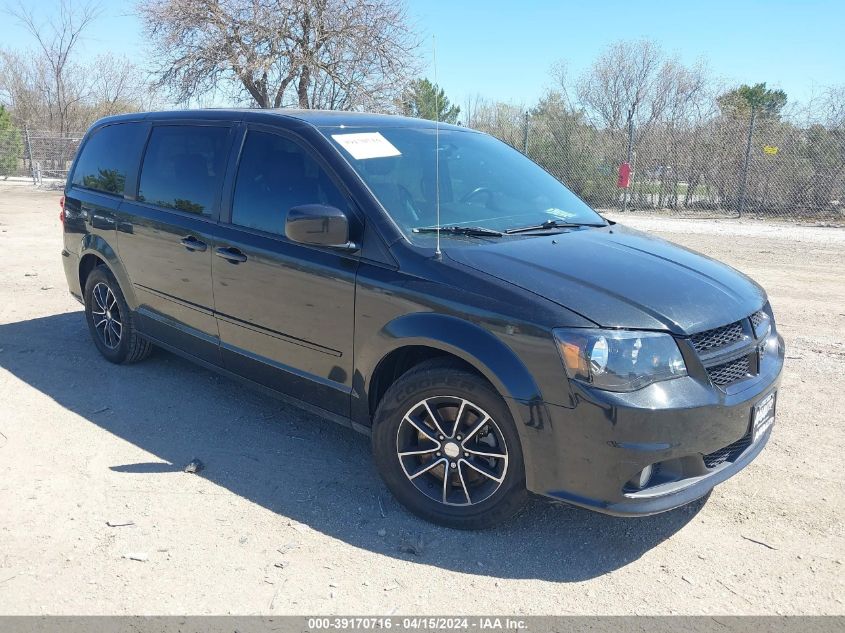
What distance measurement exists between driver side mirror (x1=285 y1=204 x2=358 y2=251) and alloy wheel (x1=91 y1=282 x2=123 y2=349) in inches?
101

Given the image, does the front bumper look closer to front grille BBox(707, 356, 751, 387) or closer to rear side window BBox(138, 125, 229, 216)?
front grille BBox(707, 356, 751, 387)

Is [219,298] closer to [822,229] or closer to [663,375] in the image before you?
[663,375]

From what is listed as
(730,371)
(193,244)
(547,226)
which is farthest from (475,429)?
(193,244)

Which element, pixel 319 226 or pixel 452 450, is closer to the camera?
pixel 452 450

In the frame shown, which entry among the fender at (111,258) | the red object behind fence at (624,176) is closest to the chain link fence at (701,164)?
the red object behind fence at (624,176)

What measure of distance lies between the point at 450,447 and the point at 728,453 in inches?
49.9

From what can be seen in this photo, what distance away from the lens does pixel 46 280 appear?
28.0ft

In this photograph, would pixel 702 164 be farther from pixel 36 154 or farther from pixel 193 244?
pixel 36 154

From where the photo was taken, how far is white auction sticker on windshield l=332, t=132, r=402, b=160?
3754 mm

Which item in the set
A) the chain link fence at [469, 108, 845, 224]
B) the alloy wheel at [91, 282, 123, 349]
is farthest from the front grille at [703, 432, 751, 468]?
the chain link fence at [469, 108, 845, 224]

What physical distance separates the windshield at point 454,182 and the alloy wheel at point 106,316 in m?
2.61

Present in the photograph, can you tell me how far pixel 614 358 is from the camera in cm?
275

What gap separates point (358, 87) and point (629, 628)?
18.8 metres

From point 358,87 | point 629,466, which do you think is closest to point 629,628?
point 629,466
